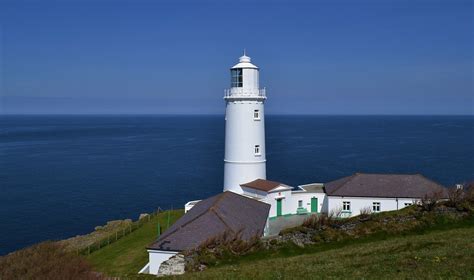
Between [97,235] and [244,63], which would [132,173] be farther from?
[244,63]

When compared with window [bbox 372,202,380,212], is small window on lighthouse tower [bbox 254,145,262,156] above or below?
above

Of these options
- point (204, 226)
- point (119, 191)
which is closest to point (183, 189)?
point (119, 191)

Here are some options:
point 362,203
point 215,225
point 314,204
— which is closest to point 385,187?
point 362,203

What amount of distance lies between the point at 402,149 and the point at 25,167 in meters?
69.0

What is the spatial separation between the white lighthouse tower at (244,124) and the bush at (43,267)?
1768 centimetres

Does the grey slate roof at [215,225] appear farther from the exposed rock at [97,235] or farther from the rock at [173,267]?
the exposed rock at [97,235]

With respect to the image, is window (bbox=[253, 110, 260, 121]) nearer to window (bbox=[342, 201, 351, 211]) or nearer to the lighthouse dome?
the lighthouse dome

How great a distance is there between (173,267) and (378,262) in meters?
7.28

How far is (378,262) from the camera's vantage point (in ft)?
46.9

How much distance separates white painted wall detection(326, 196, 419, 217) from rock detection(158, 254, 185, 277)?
14368 millimetres

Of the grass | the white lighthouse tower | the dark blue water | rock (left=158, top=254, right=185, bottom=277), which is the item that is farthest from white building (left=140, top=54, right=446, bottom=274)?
the dark blue water

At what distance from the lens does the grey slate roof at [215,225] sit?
1955 centimetres

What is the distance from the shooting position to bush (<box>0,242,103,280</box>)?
13016 millimetres

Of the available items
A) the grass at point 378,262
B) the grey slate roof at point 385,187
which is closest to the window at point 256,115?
the grey slate roof at point 385,187
